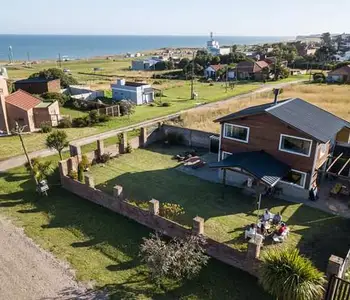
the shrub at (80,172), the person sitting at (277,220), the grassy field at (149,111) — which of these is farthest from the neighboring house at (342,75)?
the shrub at (80,172)

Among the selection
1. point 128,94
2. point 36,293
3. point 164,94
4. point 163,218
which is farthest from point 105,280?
point 164,94

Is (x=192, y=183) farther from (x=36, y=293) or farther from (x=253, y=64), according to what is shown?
(x=253, y=64)

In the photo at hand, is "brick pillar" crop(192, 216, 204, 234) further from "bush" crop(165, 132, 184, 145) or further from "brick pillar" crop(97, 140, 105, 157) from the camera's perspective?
"bush" crop(165, 132, 184, 145)

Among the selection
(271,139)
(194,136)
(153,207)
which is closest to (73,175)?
(153,207)

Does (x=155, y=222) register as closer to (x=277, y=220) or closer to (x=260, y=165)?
(x=277, y=220)

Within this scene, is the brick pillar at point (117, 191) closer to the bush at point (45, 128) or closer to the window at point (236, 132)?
the window at point (236, 132)

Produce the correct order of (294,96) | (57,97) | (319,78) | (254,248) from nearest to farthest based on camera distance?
(254,248)
(57,97)
(294,96)
(319,78)
